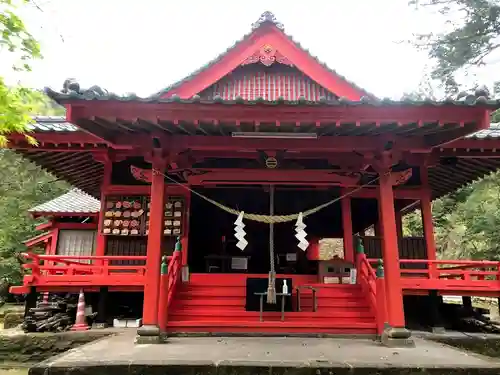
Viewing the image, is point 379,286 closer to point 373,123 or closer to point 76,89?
point 373,123

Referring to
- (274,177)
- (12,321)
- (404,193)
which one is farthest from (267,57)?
(12,321)

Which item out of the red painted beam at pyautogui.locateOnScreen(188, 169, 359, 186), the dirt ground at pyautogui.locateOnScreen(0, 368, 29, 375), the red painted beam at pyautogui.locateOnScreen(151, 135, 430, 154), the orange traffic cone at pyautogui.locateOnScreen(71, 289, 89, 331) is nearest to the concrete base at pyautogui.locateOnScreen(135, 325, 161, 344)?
the red painted beam at pyautogui.locateOnScreen(188, 169, 359, 186)

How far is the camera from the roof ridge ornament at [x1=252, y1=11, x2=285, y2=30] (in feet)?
32.6

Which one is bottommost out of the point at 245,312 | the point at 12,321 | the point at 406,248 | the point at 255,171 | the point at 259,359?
the point at 12,321

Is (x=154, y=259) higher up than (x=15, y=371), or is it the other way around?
(x=154, y=259)

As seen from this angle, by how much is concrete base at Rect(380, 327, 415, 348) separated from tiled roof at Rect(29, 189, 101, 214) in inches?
438

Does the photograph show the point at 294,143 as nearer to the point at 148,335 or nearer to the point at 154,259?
the point at 154,259

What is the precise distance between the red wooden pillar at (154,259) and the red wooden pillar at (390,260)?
12.9ft

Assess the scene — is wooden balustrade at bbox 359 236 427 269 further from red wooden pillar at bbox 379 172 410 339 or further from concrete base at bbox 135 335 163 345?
concrete base at bbox 135 335 163 345

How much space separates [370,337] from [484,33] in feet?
54.7

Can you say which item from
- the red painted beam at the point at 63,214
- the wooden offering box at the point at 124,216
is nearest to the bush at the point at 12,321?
the red painted beam at the point at 63,214

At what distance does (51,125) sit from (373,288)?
24.7ft

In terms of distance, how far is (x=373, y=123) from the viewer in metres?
6.05

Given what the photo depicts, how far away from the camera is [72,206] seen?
49.5 feet
